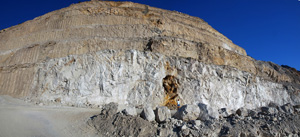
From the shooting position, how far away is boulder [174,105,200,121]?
7425mm

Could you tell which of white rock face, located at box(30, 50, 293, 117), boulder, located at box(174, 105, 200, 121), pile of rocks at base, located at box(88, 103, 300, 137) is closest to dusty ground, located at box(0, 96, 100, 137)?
pile of rocks at base, located at box(88, 103, 300, 137)

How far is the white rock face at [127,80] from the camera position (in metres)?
12.9

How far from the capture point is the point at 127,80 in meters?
13.8

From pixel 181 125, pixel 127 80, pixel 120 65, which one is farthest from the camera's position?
pixel 120 65

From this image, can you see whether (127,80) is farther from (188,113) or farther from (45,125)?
(45,125)

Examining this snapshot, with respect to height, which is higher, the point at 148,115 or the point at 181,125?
the point at 148,115

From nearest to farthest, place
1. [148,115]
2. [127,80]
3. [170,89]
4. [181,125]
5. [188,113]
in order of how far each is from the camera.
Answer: [181,125] → [148,115] → [188,113] → [127,80] → [170,89]

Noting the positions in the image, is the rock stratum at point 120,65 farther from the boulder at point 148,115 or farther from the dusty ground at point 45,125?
the boulder at point 148,115

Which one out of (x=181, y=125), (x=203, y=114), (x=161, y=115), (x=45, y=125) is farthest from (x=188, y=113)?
(x=45, y=125)

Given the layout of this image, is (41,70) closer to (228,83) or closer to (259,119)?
(259,119)

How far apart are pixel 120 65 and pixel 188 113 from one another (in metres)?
7.92

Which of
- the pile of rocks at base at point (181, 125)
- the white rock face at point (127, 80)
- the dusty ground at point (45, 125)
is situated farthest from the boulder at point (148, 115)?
the white rock face at point (127, 80)

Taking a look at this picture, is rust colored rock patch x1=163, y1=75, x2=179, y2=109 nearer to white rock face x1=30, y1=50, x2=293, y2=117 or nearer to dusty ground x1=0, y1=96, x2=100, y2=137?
white rock face x1=30, y1=50, x2=293, y2=117

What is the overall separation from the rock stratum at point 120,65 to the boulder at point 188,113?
3.84m
